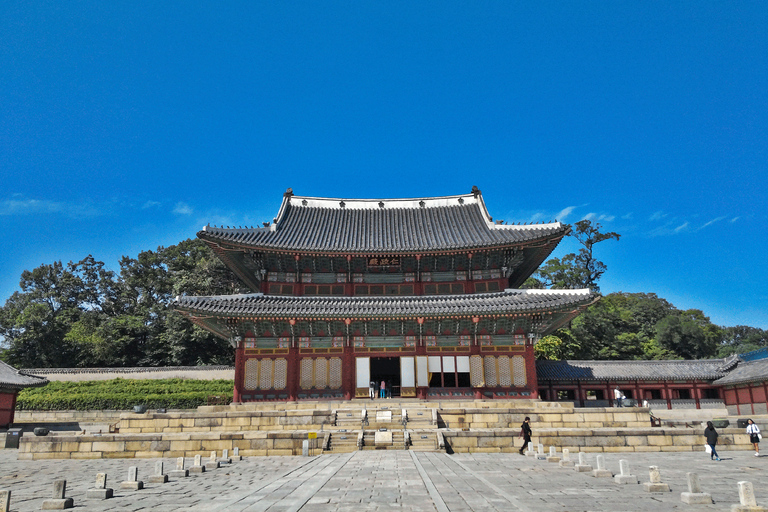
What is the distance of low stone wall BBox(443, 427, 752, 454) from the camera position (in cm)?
1866

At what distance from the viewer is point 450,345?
29219mm

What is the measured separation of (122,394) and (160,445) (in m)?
23.0

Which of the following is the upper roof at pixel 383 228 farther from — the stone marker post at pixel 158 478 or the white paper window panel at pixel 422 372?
the stone marker post at pixel 158 478

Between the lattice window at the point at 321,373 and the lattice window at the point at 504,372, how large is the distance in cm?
1005

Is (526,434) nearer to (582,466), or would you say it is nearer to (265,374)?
(582,466)

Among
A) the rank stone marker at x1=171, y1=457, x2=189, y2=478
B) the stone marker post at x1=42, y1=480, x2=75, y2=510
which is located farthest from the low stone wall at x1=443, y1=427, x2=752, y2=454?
the stone marker post at x1=42, y1=480, x2=75, y2=510

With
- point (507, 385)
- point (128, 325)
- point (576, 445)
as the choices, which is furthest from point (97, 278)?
point (576, 445)

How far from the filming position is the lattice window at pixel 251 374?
93.7ft

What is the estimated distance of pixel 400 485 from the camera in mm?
11359

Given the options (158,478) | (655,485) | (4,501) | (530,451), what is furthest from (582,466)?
(4,501)

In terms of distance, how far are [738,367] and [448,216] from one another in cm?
2325

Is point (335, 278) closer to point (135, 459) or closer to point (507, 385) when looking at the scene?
point (507, 385)

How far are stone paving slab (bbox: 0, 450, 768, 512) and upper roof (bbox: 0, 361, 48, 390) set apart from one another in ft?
64.0

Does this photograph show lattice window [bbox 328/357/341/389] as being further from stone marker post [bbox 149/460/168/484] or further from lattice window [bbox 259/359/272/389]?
stone marker post [bbox 149/460/168/484]
